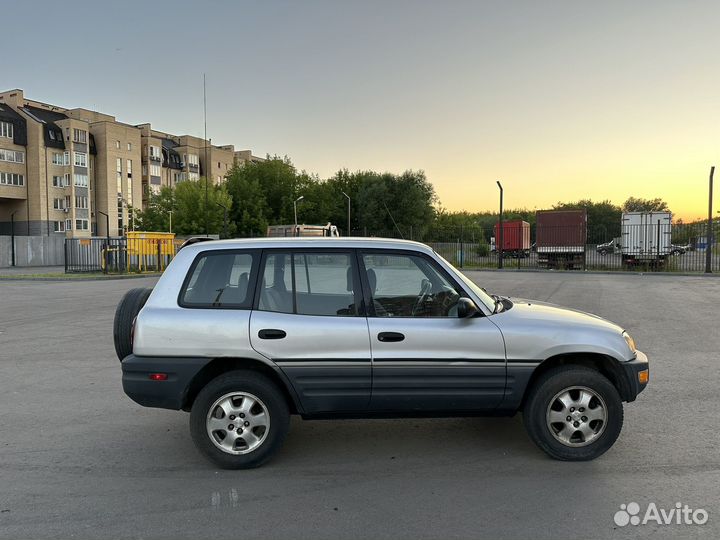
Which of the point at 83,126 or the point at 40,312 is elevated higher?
the point at 83,126

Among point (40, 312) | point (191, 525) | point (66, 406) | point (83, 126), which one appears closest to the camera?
point (191, 525)

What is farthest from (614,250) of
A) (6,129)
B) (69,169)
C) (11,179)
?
(6,129)

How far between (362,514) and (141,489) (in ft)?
5.17

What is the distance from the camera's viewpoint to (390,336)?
13.0 feet

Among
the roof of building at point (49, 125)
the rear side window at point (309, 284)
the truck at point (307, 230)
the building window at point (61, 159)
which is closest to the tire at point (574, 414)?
the rear side window at point (309, 284)

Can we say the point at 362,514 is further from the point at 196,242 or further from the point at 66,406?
the point at 66,406

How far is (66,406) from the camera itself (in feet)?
18.4

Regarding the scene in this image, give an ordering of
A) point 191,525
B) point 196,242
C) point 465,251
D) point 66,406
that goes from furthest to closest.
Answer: point 465,251 < point 66,406 < point 196,242 < point 191,525

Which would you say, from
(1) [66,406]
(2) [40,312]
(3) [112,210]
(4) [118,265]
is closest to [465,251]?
(4) [118,265]

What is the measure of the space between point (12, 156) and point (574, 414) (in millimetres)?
71456

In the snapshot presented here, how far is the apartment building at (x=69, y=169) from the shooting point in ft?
203

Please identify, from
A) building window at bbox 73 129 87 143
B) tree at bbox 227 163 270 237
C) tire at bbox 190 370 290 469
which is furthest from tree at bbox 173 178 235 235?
tire at bbox 190 370 290 469

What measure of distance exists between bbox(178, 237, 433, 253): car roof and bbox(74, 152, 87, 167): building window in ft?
233

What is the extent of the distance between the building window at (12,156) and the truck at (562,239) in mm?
58384
